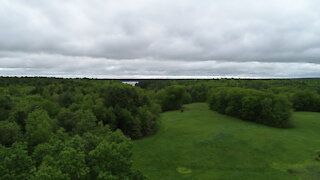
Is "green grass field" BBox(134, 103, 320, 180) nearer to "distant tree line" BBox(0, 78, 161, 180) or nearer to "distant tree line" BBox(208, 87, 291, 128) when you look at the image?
"distant tree line" BBox(208, 87, 291, 128)

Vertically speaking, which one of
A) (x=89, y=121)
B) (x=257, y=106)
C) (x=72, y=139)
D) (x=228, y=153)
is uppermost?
(x=72, y=139)

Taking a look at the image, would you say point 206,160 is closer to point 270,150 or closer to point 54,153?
point 270,150

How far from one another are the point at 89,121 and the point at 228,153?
26.1 meters

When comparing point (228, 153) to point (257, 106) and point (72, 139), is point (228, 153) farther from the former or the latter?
point (257, 106)

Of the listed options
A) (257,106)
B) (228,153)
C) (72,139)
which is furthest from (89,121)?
(257,106)

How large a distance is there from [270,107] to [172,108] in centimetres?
4020

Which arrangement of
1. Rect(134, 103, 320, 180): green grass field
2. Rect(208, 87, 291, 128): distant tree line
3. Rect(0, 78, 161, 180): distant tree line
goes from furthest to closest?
1. Rect(208, 87, 291, 128): distant tree line
2. Rect(134, 103, 320, 180): green grass field
3. Rect(0, 78, 161, 180): distant tree line

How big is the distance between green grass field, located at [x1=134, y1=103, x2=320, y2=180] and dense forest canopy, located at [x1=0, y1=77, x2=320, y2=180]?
255 inches

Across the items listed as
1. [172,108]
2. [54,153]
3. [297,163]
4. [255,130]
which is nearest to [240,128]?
[255,130]

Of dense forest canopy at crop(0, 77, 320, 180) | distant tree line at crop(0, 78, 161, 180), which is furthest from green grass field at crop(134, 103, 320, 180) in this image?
distant tree line at crop(0, 78, 161, 180)

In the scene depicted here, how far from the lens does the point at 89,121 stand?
26.9m

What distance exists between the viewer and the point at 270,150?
40500 mm

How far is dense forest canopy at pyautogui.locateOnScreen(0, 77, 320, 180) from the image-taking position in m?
14.0

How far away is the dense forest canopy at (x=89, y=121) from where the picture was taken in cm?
1396
